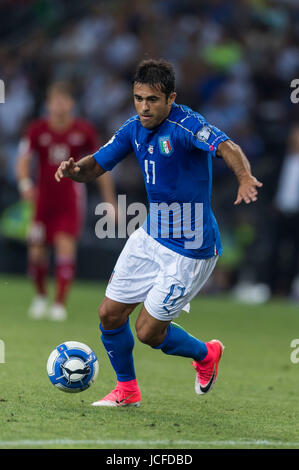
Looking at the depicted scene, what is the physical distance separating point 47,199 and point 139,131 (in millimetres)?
5087

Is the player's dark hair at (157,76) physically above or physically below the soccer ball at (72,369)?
above

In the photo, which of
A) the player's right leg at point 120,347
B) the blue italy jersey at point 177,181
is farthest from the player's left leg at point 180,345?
the blue italy jersey at point 177,181

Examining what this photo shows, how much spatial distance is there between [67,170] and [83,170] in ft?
0.56

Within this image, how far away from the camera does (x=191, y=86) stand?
14914mm

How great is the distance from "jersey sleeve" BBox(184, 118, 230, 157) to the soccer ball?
58.1 inches

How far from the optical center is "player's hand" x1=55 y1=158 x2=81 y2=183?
5691 millimetres

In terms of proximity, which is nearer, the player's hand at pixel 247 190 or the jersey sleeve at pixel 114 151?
the player's hand at pixel 247 190

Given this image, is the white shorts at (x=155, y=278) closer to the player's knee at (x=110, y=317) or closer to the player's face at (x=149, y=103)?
the player's knee at (x=110, y=317)

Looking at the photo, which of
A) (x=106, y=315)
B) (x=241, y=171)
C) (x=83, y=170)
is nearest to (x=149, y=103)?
(x=83, y=170)

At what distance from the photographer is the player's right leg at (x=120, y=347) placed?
564 centimetres

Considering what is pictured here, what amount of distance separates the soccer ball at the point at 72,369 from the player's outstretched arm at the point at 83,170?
109 cm

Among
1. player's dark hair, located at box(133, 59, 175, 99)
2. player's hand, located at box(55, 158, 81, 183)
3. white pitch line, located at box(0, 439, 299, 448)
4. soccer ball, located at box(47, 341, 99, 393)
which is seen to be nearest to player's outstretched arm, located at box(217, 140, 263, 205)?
player's dark hair, located at box(133, 59, 175, 99)

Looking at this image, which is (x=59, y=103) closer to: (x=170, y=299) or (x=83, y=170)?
(x=83, y=170)
